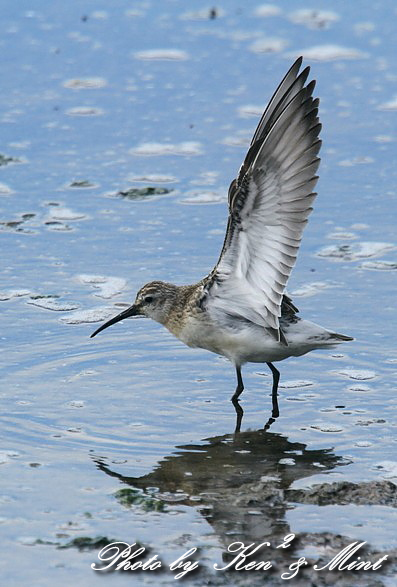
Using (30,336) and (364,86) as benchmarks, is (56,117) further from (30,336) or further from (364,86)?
(30,336)

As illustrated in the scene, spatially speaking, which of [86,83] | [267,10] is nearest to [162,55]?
[86,83]

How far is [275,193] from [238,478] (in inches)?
69.2

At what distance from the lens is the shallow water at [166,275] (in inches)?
255

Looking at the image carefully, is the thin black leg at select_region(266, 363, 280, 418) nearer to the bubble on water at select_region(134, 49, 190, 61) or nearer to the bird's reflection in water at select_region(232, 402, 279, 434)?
the bird's reflection in water at select_region(232, 402, 279, 434)

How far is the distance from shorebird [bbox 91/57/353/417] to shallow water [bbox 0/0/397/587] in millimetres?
355

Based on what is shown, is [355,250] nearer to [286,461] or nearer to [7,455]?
[286,461]

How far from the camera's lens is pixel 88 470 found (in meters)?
7.03

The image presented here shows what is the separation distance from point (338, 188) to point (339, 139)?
1155mm

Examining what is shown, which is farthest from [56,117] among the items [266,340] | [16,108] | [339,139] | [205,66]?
[266,340]

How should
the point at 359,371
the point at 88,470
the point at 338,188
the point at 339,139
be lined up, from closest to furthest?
the point at 88,470
the point at 359,371
the point at 338,188
the point at 339,139

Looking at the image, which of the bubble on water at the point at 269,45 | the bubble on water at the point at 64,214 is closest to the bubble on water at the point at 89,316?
the bubble on water at the point at 64,214

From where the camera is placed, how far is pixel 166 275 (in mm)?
10055

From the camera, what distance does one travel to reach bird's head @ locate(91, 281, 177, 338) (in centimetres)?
885

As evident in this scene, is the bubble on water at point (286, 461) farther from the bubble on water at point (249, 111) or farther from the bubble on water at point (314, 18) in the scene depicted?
the bubble on water at point (314, 18)
